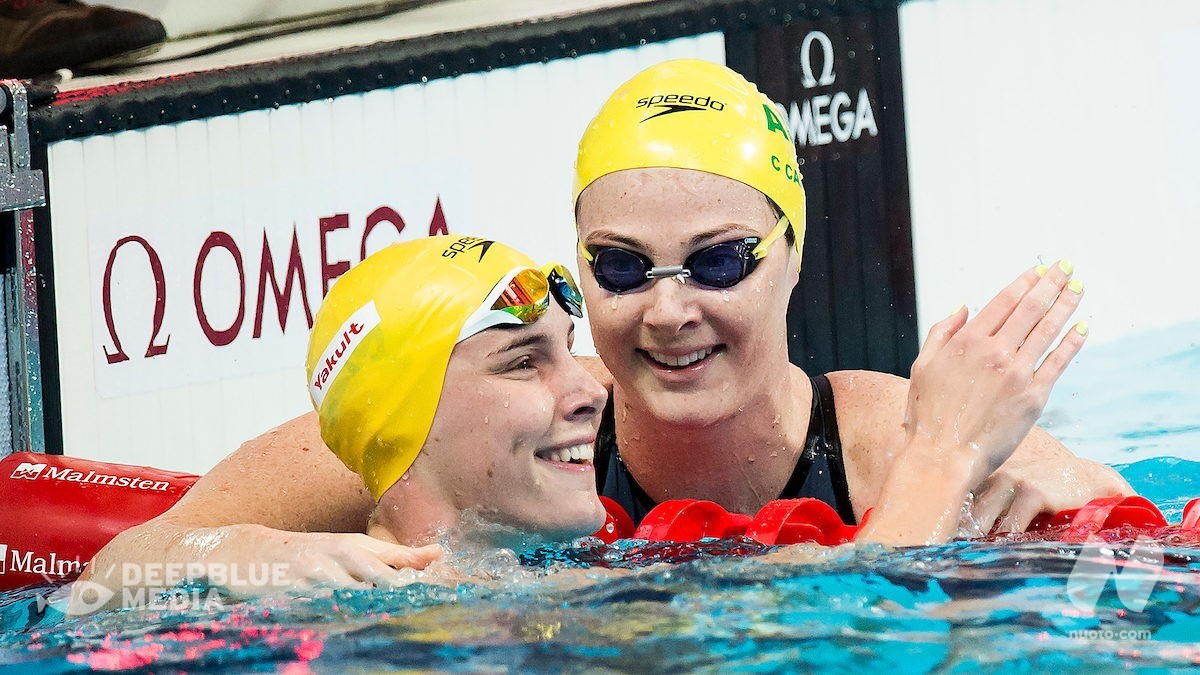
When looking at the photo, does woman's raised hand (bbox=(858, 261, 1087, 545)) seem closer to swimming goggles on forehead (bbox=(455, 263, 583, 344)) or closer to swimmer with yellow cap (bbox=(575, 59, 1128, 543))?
swimmer with yellow cap (bbox=(575, 59, 1128, 543))

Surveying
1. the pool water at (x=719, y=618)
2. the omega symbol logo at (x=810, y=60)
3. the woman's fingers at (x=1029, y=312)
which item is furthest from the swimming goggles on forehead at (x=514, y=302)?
the omega symbol logo at (x=810, y=60)

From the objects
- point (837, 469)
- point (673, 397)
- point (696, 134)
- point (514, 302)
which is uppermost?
point (696, 134)

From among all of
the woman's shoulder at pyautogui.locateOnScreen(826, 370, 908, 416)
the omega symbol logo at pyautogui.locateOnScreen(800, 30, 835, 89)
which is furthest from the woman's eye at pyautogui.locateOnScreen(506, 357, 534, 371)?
the omega symbol logo at pyautogui.locateOnScreen(800, 30, 835, 89)

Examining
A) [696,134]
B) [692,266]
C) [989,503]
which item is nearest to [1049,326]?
[989,503]

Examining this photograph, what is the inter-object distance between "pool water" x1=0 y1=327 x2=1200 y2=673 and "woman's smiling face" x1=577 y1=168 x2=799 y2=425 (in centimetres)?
34

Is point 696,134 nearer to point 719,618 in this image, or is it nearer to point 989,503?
point 989,503

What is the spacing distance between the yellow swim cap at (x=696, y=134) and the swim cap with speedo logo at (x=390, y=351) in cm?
35

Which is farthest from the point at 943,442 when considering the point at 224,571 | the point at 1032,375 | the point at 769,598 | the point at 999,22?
the point at 999,22

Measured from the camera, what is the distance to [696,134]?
2754 millimetres

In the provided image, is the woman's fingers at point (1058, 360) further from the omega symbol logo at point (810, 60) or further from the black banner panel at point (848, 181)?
the omega symbol logo at point (810, 60)

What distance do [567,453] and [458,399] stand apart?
0.74 ft

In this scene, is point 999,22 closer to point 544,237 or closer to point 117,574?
point 544,237

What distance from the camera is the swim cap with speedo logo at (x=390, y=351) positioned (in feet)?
8.25

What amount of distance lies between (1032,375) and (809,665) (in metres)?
0.94
